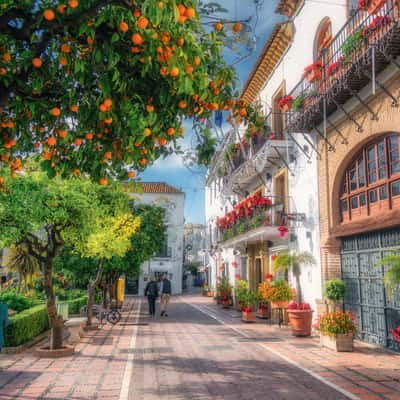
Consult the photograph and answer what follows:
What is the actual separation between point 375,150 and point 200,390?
262 inches

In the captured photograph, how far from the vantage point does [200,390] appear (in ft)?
22.4

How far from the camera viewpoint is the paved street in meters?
6.69

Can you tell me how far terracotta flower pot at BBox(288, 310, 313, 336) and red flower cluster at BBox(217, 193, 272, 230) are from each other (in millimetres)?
4834

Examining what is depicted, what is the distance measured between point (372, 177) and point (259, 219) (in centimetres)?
651

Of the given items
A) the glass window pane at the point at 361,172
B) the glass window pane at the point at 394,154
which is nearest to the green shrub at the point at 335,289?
the glass window pane at the point at 361,172

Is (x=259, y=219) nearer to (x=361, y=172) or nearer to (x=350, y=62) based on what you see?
(x=361, y=172)

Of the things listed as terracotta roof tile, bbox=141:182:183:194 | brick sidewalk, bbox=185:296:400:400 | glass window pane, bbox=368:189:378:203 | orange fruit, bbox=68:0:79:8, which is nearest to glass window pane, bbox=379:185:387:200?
glass window pane, bbox=368:189:378:203

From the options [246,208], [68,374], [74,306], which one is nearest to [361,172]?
[246,208]

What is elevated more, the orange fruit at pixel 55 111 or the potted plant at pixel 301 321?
the orange fruit at pixel 55 111

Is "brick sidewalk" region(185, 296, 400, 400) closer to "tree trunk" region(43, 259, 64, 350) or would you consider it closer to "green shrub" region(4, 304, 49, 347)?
"tree trunk" region(43, 259, 64, 350)

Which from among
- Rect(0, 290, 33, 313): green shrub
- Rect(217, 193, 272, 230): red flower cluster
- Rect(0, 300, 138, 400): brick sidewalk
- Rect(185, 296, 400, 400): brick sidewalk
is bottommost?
Rect(0, 300, 138, 400): brick sidewalk

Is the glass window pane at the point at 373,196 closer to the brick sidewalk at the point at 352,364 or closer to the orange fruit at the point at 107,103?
the brick sidewalk at the point at 352,364

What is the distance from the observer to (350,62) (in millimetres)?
9898

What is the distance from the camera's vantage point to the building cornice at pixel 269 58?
631 inches
